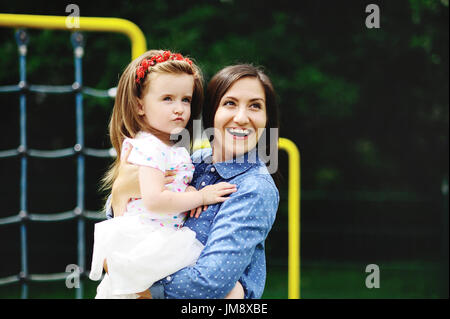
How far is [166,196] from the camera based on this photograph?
1614 mm

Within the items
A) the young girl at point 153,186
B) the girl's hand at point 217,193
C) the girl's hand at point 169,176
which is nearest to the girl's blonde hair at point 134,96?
the young girl at point 153,186

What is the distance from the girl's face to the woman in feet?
0.38

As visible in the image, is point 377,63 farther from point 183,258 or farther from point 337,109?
point 183,258

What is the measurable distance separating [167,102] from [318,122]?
20.8ft

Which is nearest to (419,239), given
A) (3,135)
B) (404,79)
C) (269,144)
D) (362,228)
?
(362,228)

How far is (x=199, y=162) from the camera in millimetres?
1887

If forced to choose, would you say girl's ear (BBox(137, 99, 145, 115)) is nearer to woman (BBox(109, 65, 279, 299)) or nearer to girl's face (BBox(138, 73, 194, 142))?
girl's face (BBox(138, 73, 194, 142))

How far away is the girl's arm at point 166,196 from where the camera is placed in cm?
161

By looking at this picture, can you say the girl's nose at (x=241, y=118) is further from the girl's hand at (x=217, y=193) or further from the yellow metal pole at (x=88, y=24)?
the yellow metal pole at (x=88, y=24)

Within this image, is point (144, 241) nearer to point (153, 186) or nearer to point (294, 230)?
point (153, 186)

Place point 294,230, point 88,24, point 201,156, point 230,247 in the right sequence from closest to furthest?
point 230,247, point 201,156, point 88,24, point 294,230

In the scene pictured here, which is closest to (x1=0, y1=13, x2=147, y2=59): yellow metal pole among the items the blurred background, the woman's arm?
the woman's arm

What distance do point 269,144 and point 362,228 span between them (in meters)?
6.48

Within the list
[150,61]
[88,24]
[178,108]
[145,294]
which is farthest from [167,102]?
[88,24]
